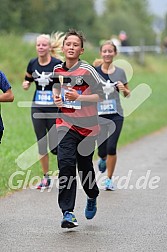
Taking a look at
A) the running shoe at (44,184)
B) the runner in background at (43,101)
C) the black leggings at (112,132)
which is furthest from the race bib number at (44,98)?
the running shoe at (44,184)

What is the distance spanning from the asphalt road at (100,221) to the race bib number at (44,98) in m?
1.16

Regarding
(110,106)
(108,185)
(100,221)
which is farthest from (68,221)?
(110,106)

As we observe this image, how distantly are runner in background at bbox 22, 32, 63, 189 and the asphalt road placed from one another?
55 centimetres

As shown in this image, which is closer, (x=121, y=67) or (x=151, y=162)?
(x=121, y=67)

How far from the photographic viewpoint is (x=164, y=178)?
11.6 metres

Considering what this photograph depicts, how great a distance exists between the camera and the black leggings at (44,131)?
34.9 ft

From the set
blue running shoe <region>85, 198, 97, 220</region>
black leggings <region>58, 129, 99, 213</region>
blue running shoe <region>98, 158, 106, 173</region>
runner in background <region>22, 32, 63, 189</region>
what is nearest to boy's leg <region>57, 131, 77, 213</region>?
black leggings <region>58, 129, 99, 213</region>

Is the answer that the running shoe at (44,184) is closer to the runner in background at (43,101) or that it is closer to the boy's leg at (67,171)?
the runner in background at (43,101)

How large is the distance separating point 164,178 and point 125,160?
2188mm

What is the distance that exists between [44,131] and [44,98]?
443 millimetres

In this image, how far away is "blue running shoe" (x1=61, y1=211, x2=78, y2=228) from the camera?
7789mm

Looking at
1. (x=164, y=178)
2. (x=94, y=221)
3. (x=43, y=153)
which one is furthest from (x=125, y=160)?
(x=94, y=221)

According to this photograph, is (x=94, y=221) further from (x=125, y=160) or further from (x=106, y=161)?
(x=125, y=160)

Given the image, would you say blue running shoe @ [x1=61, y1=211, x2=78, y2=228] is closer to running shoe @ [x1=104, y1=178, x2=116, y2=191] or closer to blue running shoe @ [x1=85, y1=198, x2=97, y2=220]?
blue running shoe @ [x1=85, y1=198, x2=97, y2=220]
